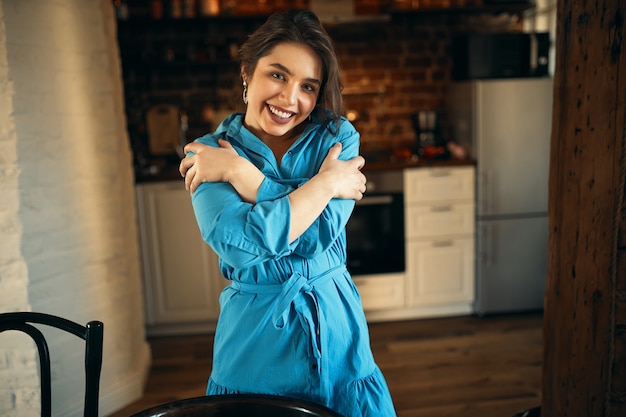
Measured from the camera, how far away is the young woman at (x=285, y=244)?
42.8 inches

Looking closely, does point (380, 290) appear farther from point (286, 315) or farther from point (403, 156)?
point (286, 315)

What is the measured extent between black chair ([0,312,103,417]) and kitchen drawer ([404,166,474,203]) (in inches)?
100

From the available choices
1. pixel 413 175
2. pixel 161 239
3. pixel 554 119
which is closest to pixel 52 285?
pixel 161 239

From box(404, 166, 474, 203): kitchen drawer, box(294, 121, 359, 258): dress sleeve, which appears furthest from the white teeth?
box(404, 166, 474, 203): kitchen drawer

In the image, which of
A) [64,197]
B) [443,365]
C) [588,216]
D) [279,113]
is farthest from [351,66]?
[279,113]

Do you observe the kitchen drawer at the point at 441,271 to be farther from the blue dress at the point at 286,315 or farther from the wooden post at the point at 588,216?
the blue dress at the point at 286,315

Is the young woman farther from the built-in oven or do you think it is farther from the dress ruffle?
the built-in oven

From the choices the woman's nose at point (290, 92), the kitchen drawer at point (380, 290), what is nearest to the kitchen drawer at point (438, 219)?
the kitchen drawer at point (380, 290)

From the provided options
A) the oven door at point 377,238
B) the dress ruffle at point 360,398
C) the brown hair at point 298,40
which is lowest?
the oven door at point 377,238

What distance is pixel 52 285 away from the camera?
2.18 metres

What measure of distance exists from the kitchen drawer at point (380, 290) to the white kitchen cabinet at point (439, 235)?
72 mm

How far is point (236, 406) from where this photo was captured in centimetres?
97

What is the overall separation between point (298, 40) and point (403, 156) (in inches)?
103

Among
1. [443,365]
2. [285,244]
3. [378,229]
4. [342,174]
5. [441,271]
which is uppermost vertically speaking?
[342,174]
